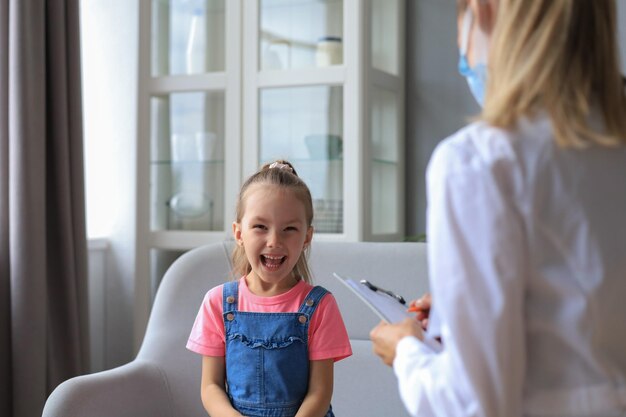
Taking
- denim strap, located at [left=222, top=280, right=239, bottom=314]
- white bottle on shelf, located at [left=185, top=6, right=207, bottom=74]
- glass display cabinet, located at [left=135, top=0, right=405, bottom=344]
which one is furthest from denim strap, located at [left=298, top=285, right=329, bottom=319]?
white bottle on shelf, located at [left=185, top=6, right=207, bottom=74]

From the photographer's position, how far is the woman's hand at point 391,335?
42.6 inches

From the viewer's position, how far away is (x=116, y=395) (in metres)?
2.02

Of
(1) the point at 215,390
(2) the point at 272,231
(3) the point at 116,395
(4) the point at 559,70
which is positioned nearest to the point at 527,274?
A: (4) the point at 559,70

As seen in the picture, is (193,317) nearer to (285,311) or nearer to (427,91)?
(285,311)

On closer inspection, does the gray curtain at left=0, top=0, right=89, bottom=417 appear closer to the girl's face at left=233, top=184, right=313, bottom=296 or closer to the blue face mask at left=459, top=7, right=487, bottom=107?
the girl's face at left=233, top=184, right=313, bottom=296

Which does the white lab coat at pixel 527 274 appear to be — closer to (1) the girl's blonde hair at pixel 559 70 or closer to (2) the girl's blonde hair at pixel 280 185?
(1) the girl's blonde hair at pixel 559 70

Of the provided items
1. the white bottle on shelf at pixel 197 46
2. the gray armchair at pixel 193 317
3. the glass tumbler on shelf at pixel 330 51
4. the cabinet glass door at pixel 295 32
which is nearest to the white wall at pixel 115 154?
the white bottle on shelf at pixel 197 46

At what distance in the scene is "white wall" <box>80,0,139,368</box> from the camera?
350 cm

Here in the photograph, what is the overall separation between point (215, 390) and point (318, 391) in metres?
0.20

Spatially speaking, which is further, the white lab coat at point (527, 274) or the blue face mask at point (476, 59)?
the blue face mask at point (476, 59)

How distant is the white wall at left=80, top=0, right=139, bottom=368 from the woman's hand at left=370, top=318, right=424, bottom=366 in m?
2.47

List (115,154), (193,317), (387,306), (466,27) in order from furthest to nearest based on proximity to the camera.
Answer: (115,154) < (193,317) < (387,306) < (466,27)

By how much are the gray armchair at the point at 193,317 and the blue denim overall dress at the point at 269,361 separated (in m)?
0.47

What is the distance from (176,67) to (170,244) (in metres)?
0.68
